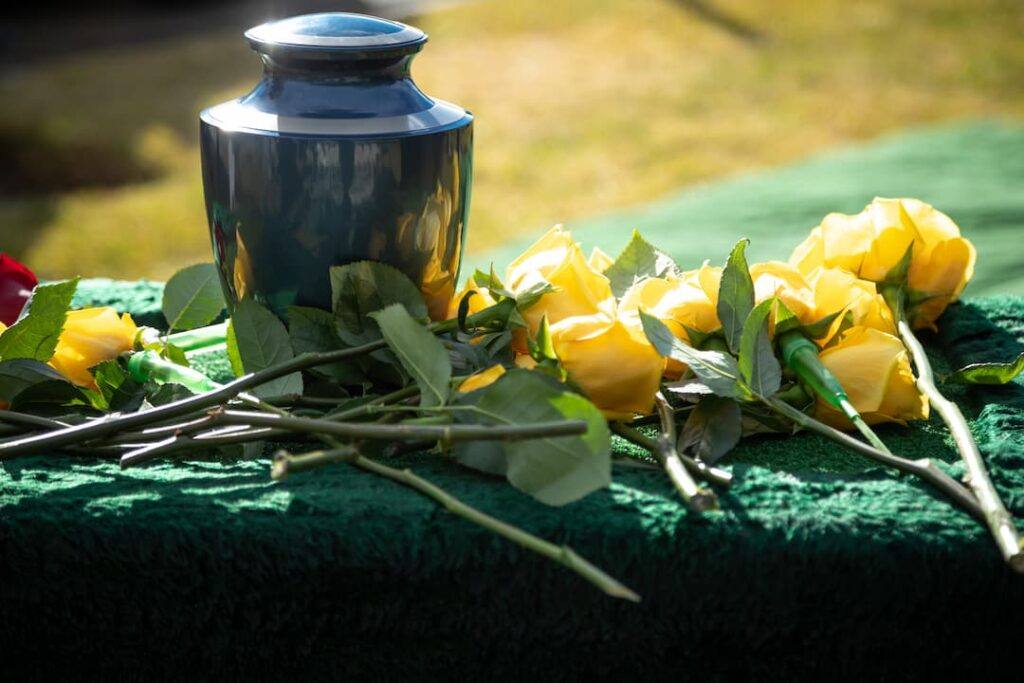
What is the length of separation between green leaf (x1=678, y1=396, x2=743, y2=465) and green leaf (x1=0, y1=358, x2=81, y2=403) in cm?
38

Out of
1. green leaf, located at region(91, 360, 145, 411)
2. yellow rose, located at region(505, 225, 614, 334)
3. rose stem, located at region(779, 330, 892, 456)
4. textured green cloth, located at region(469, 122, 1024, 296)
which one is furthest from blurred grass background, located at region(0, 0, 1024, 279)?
rose stem, located at region(779, 330, 892, 456)

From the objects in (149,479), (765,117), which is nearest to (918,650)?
(149,479)

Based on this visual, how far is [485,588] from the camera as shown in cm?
59

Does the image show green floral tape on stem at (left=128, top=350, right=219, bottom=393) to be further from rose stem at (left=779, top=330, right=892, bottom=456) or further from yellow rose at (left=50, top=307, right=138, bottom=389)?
rose stem at (left=779, top=330, right=892, bottom=456)

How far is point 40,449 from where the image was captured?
626mm

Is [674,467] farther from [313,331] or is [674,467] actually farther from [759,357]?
[313,331]

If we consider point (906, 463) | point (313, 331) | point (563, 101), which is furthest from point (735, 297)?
point (563, 101)

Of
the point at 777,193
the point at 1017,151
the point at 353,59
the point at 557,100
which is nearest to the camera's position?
the point at 353,59

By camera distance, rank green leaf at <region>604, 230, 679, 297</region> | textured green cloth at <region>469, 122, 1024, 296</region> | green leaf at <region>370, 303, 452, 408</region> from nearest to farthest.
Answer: green leaf at <region>370, 303, 452, 408</region> → green leaf at <region>604, 230, 679, 297</region> → textured green cloth at <region>469, 122, 1024, 296</region>

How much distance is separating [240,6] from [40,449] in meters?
5.40

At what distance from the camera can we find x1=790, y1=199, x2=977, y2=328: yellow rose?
2.74 ft

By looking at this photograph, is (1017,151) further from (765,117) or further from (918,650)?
(765,117)

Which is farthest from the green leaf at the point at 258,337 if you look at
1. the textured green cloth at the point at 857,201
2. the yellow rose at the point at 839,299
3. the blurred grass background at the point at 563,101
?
the blurred grass background at the point at 563,101

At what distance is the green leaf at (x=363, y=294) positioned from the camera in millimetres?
702
